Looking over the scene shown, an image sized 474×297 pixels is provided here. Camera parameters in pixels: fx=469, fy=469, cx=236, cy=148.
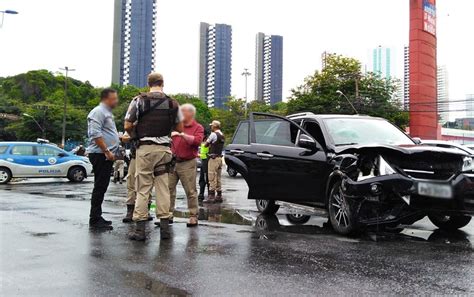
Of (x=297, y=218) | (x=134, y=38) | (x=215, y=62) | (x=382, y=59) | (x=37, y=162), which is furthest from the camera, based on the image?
(x=215, y=62)

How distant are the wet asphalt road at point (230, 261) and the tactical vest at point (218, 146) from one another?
11.8 ft

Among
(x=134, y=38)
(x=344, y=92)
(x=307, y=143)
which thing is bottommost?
(x=307, y=143)

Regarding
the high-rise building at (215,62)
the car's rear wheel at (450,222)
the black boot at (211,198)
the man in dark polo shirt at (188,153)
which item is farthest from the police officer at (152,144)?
the high-rise building at (215,62)

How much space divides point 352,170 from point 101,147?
3.23 m

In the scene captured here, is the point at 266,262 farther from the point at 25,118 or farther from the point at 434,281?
the point at 25,118

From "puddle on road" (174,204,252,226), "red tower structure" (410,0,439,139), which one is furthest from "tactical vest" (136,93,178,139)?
"red tower structure" (410,0,439,139)

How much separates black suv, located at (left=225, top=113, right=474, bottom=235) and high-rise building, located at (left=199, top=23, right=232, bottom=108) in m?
54.0

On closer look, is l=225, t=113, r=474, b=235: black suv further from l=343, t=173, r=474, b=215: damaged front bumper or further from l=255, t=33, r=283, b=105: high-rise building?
l=255, t=33, r=283, b=105: high-rise building

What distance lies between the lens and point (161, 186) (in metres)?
5.58

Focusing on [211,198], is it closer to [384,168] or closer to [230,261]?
[384,168]

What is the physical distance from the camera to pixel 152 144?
17.9 ft

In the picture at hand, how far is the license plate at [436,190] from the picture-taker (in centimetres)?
504

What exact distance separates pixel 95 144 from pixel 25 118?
5277cm

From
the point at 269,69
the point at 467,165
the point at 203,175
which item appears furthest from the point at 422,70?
the point at 467,165
